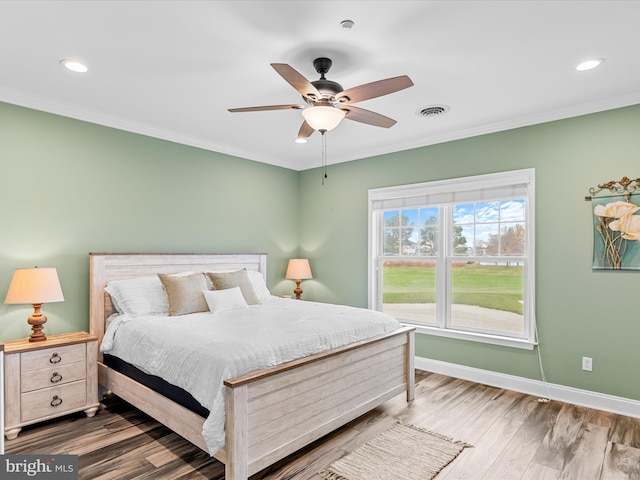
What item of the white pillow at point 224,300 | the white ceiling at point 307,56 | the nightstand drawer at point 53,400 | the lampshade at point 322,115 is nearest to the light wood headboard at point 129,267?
the nightstand drawer at point 53,400

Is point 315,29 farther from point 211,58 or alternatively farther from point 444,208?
point 444,208

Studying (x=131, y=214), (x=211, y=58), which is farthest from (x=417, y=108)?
(x=131, y=214)

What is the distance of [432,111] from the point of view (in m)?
3.55

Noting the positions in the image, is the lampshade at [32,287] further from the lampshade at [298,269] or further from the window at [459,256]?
the window at [459,256]

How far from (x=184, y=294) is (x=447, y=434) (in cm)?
247

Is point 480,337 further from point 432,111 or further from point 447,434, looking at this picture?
point 432,111

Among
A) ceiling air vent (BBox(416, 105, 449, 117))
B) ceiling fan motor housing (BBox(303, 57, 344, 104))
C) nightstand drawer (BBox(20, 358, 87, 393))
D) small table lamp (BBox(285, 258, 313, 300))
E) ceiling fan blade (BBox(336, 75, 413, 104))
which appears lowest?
nightstand drawer (BBox(20, 358, 87, 393))

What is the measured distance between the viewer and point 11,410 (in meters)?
2.77

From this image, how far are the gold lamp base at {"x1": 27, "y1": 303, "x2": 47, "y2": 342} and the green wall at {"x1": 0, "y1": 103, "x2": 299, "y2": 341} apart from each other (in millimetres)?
286

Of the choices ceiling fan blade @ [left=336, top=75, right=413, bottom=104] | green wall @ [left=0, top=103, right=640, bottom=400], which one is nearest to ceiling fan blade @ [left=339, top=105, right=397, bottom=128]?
ceiling fan blade @ [left=336, top=75, right=413, bottom=104]

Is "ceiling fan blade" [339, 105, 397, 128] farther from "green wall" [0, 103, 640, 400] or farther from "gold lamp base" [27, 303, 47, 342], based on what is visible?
"gold lamp base" [27, 303, 47, 342]

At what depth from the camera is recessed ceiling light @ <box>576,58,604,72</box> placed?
260 centimetres

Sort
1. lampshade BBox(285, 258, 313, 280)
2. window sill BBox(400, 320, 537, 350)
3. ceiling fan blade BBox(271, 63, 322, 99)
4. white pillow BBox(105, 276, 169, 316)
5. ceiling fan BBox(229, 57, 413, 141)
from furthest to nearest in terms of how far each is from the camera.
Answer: lampshade BBox(285, 258, 313, 280) < window sill BBox(400, 320, 537, 350) < white pillow BBox(105, 276, 169, 316) < ceiling fan BBox(229, 57, 413, 141) < ceiling fan blade BBox(271, 63, 322, 99)

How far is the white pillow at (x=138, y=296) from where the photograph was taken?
11.1ft
